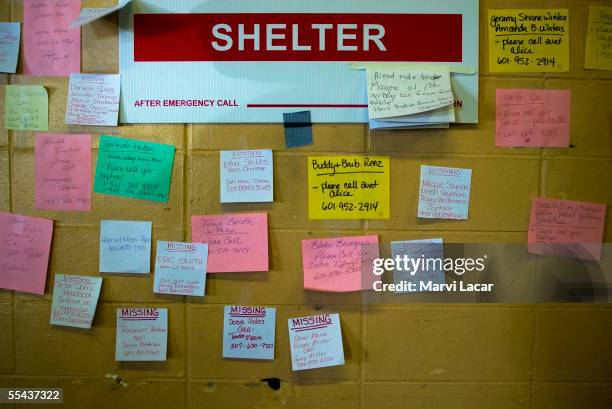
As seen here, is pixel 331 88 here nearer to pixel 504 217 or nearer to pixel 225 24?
pixel 225 24

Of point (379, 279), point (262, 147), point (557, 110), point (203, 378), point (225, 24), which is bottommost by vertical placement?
point (203, 378)

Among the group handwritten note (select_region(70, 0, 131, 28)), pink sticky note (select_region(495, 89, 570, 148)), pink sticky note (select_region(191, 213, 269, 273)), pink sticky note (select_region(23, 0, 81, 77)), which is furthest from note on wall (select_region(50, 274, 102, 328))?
pink sticky note (select_region(495, 89, 570, 148))

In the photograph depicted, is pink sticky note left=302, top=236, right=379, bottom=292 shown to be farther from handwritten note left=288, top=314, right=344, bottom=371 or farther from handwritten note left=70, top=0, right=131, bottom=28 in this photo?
handwritten note left=70, top=0, right=131, bottom=28

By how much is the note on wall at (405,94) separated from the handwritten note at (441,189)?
180mm

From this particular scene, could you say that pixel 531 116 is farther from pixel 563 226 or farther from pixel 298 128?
pixel 298 128

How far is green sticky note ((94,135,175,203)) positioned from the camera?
113cm

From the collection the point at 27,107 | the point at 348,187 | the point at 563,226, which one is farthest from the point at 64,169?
the point at 563,226

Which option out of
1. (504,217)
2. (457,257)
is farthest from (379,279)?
(504,217)

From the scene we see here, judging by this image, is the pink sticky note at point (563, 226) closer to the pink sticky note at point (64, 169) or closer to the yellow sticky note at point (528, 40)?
the yellow sticky note at point (528, 40)

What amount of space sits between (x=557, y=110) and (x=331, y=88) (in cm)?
67

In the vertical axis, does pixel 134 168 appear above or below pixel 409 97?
below

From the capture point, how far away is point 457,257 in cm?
114

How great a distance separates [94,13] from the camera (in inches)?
43.2

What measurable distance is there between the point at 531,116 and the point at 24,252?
1563 millimetres
